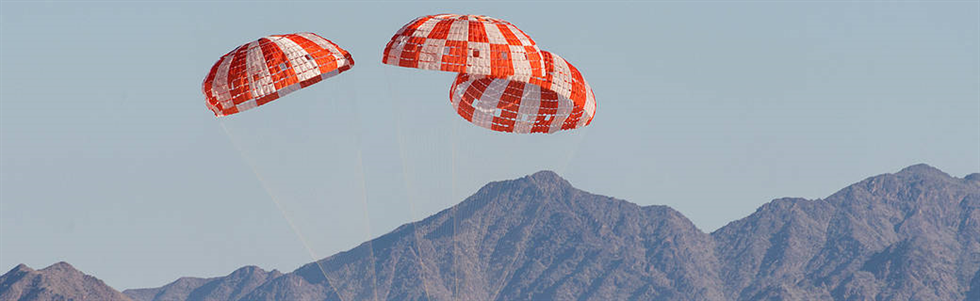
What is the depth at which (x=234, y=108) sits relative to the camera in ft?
243

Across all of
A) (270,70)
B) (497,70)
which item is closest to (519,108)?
(497,70)

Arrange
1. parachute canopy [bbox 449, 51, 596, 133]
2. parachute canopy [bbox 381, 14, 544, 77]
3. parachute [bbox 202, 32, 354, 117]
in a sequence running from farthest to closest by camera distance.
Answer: parachute canopy [bbox 449, 51, 596, 133], parachute [bbox 202, 32, 354, 117], parachute canopy [bbox 381, 14, 544, 77]

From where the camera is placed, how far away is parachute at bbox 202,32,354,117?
7269cm

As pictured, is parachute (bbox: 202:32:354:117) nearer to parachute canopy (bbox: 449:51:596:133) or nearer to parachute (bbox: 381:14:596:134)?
parachute (bbox: 381:14:596:134)

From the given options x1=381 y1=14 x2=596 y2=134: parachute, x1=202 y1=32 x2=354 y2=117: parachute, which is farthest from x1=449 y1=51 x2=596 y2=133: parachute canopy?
x1=202 y1=32 x2=354 y2=117: parachute

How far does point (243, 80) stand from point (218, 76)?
1669 millimetres

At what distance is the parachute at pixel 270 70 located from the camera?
72688 mm

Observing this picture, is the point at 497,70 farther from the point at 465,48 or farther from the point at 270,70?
the point at 270,70

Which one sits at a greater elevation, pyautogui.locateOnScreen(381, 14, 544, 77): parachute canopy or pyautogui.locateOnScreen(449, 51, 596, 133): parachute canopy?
pyautogui.locateOnScreen(381, 14, 544, 77): parachute canopy

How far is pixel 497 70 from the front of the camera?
72.0 m

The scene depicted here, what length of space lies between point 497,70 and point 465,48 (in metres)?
1.61

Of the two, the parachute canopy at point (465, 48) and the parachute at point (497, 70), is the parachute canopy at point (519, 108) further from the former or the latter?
the parachute canopy at point (465, 48)

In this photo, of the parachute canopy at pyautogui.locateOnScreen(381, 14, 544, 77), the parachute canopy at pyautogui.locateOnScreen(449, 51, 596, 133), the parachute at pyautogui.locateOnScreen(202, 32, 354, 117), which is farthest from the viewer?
the parachute canopy at pyautogui.locateOnScreen(449, 51, 596, 133)

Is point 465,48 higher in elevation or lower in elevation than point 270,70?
higher
